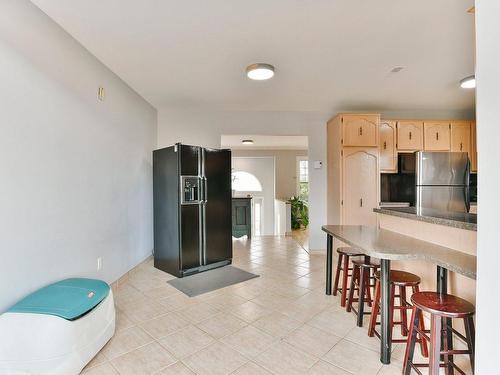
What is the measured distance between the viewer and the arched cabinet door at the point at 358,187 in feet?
13.1

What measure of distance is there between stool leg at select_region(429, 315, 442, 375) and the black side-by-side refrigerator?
2694mm

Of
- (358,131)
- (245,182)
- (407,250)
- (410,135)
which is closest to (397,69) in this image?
(358,131)

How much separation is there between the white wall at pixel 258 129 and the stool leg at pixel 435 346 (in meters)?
3.17

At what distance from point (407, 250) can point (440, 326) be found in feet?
1.69

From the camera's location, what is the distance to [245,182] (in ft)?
26.1

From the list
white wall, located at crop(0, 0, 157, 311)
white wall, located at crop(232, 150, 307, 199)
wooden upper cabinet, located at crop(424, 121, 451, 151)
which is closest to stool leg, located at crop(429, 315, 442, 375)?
white wall, located at crop(0, 0, 157, 311)

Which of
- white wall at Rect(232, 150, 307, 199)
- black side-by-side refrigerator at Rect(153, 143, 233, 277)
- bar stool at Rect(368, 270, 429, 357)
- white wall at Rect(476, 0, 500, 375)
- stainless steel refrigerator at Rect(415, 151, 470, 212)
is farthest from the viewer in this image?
white wall at Rect(232, 150, 307, 199)

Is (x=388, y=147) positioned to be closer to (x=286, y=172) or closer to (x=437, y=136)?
(x=437, y=136)

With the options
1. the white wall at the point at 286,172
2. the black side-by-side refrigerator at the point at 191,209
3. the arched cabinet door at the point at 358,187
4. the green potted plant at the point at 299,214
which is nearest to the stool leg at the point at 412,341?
the arched cabinet door at the point at 358,187

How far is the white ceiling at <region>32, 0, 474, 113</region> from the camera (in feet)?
6.47

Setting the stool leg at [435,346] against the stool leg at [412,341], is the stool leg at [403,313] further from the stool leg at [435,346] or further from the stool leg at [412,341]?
the stool leg at [435,346]

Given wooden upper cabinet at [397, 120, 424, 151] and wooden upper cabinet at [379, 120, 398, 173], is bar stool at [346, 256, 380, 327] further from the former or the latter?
wooden upper cabinet at [397, 120, 424, 151]

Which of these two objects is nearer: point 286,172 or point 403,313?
point 403,313

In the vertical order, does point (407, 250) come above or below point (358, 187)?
below
